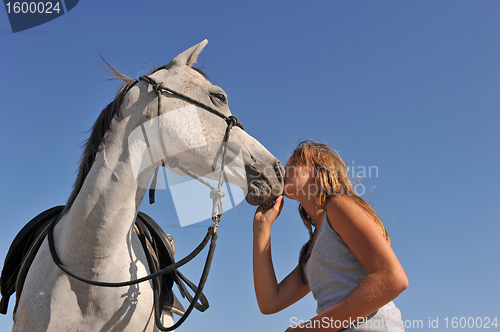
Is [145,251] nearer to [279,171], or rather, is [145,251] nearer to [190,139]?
[190,139]

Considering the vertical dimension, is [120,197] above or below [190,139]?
below

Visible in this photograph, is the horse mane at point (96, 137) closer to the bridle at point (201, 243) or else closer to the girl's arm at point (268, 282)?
the bridle at point (201, 243)

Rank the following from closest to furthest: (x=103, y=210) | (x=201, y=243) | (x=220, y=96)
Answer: (x=103, y=210), (x=201, y=243), (x=220, y=96)

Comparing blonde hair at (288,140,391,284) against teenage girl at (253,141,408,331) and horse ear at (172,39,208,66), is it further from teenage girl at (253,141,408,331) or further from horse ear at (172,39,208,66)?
horse ear at (172,39,208,66)

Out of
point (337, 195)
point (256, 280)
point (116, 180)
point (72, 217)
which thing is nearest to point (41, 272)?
point (72, 217)

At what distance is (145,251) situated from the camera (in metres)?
2.74

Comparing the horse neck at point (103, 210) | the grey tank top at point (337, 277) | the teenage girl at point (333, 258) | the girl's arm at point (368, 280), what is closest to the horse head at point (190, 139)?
the horse neck at point (103, 210)

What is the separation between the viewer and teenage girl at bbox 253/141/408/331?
140cm

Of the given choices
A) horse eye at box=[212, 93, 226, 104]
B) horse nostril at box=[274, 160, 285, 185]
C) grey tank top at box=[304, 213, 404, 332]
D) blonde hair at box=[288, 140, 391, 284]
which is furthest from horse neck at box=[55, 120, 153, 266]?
grey tank top at box=[304, 213, 404, 332]

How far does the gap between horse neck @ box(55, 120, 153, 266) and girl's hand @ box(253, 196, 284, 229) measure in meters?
0.79

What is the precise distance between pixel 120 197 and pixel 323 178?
4.03 ft

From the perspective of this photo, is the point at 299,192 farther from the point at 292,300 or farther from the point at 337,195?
the point at 292,300

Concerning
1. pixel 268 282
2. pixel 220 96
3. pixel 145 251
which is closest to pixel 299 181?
pixel 268 282

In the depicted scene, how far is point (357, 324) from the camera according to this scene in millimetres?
1480
